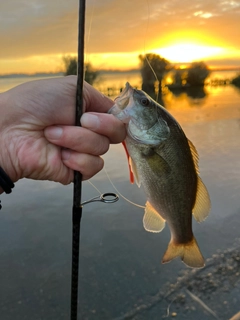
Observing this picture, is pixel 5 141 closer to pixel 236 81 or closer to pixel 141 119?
pixel 141 119

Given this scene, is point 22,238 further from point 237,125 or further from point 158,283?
point 237,125

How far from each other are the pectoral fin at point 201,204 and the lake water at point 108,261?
1.01 meters

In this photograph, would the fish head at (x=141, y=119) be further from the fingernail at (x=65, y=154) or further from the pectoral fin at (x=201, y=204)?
the pectoral fin at (x=201, y=204)

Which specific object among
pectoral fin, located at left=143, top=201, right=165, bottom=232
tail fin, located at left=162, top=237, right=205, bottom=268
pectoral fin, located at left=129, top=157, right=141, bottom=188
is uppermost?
pectoral fin, located at left=129, top=157, right=141, bottom=188

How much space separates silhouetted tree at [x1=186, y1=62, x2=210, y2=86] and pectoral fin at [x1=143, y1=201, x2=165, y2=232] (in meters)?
54.4

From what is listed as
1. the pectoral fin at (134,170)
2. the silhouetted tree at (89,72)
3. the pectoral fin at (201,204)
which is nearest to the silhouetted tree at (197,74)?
the silhouetted tree at (89,72)

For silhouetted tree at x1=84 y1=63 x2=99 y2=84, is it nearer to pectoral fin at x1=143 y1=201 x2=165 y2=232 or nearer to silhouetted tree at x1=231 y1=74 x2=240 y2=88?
pectoral fin at x1=143 y1=201 x2=165 y2=232

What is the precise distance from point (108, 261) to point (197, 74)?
5508 centimetres

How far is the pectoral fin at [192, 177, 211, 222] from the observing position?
2236mm

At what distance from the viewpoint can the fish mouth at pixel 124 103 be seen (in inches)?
77.4

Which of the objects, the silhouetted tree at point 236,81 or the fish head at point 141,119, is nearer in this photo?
the fish head at point 141,119

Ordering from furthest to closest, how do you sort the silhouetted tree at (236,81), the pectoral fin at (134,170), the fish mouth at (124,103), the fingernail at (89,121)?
the silhouetted tree at (236,81), the pectoral fin at (134,170), the fish mouth at (124,103), the fingernail at (89,121)

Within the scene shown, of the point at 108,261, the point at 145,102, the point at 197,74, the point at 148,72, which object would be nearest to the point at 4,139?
the point at 145,102

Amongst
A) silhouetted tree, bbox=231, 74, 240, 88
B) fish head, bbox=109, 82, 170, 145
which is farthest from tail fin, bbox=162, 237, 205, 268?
silhouetted tree, bbox=231, 74, 240, 88
